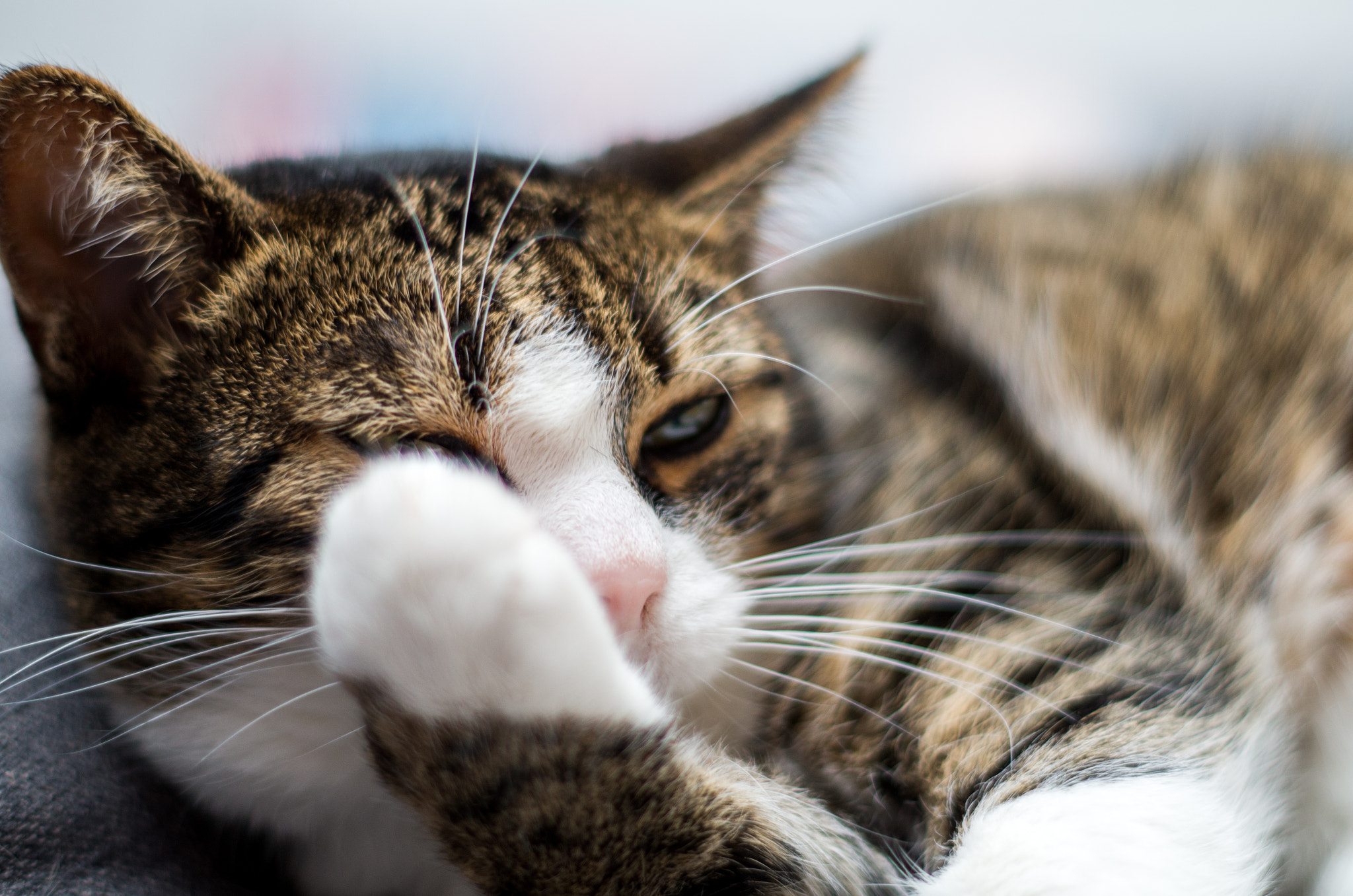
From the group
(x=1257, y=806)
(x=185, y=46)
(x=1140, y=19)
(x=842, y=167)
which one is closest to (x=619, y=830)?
(x=1257, y=806)

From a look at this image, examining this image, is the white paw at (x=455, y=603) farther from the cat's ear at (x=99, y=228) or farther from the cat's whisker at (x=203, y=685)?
the cat's ear at (x=99, y=228)

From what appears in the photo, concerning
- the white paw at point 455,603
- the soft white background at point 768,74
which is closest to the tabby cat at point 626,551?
the white paw at point 455,603

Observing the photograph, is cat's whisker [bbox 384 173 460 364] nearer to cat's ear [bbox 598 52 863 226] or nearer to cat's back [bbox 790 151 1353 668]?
cat's ear [bbox 598 52 863 226]

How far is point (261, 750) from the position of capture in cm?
57

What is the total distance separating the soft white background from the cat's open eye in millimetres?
304

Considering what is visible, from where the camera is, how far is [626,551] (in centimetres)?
50

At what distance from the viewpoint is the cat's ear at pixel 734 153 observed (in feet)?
2.42

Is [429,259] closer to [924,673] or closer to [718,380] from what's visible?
[718,380]

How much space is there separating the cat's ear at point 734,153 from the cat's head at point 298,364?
0.17m

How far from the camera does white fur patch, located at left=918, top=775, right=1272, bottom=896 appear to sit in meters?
0.49

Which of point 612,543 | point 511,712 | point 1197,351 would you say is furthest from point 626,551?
point 1197,351

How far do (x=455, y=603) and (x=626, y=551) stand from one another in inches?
5.4

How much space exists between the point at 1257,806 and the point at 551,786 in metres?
0.51

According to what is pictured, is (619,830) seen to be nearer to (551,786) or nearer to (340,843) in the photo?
Answer: (551,786)
